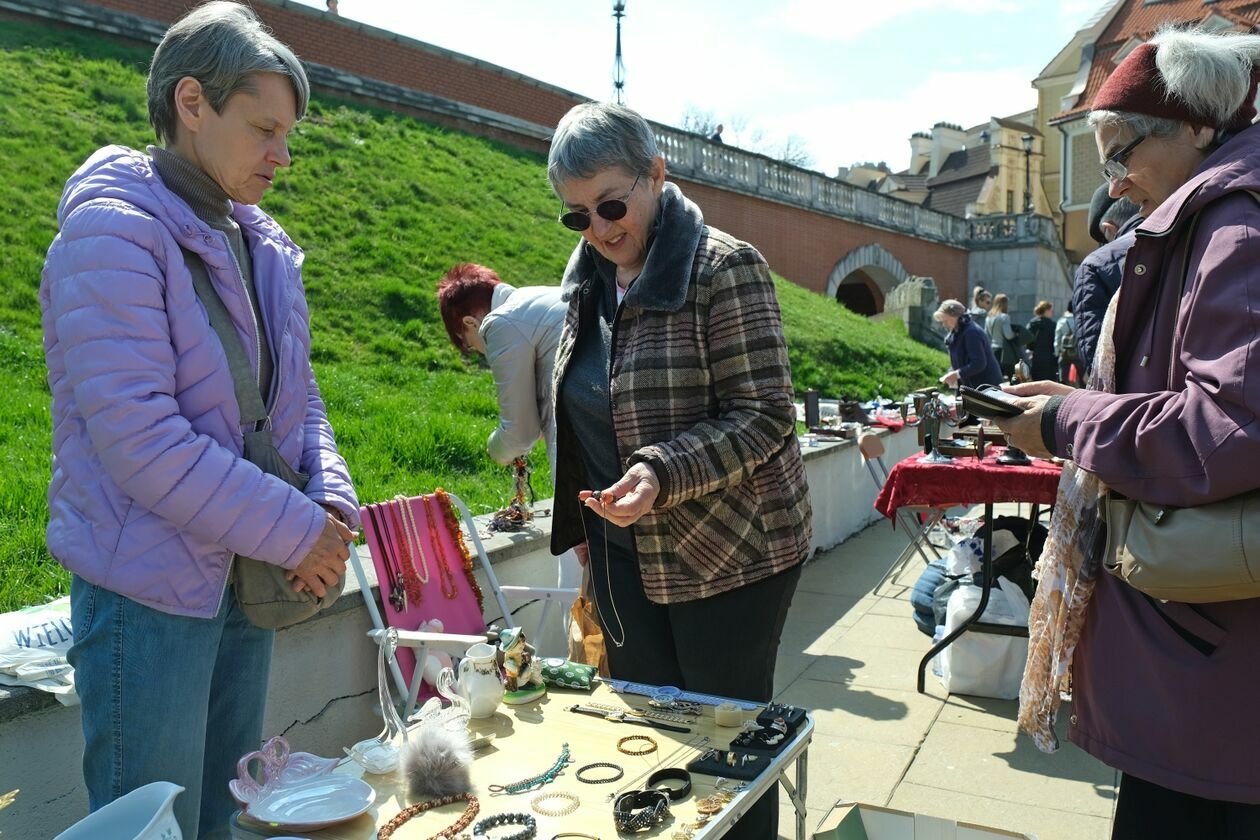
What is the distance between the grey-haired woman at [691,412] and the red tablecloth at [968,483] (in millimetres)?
2270

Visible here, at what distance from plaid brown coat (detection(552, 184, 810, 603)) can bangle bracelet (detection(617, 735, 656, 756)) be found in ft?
1.04

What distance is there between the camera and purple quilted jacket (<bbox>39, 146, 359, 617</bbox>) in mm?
1705

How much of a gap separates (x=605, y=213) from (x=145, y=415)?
42.5 inches

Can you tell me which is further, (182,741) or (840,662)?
(840,662)

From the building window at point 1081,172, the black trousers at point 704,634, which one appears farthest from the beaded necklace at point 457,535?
the building window at point 1081,172

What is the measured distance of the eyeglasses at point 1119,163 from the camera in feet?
6.24

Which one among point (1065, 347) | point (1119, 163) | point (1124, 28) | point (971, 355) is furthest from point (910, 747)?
point (1124, 28)

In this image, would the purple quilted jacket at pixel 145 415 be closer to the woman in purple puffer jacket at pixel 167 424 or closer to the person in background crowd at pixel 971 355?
the woman in purple puffer jacket at pixel 167 424

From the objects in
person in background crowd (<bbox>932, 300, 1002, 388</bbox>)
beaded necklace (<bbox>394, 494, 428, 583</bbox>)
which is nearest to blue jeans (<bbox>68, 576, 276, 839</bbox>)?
beaded necklace (<bbox>394, 494, 428, 583</bbox>)

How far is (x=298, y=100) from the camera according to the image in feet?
6.69

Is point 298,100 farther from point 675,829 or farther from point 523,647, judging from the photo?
point 675,829

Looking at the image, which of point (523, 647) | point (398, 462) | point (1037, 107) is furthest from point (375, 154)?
point (1037, 107)

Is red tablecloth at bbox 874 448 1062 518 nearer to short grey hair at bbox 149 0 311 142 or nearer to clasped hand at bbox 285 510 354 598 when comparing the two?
clasped hand at bbox 285 510 354 598

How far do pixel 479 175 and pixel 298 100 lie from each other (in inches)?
489
